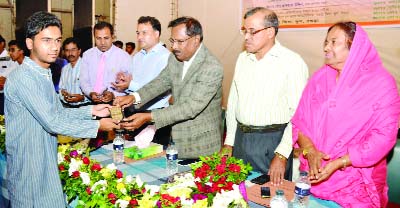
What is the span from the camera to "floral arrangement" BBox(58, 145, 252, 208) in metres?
1.45

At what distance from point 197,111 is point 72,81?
2688mm

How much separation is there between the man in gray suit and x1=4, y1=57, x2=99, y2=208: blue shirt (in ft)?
2.38

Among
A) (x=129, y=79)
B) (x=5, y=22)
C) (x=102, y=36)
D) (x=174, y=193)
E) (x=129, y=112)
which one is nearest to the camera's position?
(x=174, y=193)

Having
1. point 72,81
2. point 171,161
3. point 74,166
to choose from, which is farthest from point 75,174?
point 72,81

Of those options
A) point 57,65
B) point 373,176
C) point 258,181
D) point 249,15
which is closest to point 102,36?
point 57,65

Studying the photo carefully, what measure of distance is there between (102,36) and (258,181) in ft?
10.1

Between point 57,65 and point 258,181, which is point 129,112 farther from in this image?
point 57,65

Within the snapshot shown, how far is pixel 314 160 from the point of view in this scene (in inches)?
73.9

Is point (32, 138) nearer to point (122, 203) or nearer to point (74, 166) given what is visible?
point (74, 166)

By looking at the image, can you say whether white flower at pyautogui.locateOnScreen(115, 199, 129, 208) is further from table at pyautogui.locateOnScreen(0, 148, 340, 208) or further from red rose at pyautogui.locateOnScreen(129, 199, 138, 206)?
table at pyautogui.locateOnScreen(0, 148, 340, 208)

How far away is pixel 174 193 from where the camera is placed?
1.53m

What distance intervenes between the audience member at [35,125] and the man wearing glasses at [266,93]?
1092 mm

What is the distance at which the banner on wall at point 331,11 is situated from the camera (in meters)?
3.74

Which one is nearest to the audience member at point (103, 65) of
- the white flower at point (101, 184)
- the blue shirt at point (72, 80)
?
the blue shirt at point (72, 80)
